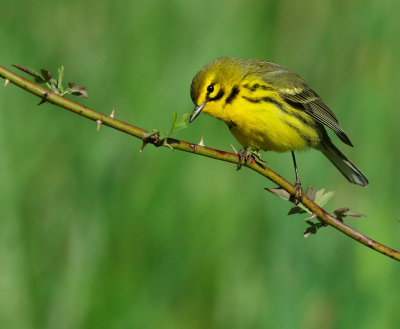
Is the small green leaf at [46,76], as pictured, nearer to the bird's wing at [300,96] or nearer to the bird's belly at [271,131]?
the bird's belly at [271,131]

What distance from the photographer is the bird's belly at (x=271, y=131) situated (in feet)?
11.1

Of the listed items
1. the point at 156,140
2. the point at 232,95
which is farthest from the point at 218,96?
the point at 156,140

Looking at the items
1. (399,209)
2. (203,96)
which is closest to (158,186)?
(203,96)

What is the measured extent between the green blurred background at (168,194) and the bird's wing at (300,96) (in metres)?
0.19

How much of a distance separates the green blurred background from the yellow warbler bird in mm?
168

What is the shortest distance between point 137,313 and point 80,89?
6.36 ft

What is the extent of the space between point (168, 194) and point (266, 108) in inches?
27.3

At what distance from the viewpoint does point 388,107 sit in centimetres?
405

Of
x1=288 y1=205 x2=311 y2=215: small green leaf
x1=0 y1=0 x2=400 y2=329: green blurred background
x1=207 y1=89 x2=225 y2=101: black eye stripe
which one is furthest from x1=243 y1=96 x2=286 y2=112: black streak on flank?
x1=288 y1=205 x2=311 y2=215: small green leaf

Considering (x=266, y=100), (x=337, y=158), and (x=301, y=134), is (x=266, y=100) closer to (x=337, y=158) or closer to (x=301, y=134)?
(x=301, y=134)

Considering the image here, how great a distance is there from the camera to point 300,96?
3896 mm

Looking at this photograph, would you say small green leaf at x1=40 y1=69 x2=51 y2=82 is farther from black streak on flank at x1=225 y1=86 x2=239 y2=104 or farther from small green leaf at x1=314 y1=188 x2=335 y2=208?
black streak on flank at x1=225 y1=86 x2=239 y2=104

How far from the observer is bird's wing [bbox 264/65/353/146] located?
3734 mm

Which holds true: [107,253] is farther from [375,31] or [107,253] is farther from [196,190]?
[375,31]
